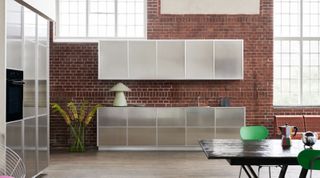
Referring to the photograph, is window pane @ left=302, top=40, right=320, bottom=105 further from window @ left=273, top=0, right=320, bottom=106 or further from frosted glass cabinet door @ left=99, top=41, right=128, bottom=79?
frosted glass cabinet door @ left=99, top=41, right=128, bottom=79

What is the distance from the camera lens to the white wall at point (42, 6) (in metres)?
6.74

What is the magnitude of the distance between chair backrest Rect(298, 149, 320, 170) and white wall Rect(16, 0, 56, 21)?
13.1 feet

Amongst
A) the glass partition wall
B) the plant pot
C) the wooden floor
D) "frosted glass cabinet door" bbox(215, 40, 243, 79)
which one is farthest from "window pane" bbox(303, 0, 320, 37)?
the glass partition wall

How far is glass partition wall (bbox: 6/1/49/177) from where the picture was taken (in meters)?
6.19

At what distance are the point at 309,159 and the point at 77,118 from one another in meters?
7.56

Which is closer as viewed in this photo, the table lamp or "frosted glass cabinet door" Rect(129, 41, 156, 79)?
the table lamp

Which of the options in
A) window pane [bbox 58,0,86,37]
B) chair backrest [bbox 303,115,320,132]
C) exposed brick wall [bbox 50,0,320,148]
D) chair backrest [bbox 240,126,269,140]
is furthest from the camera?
window pane [bbox 58,0,86,37]

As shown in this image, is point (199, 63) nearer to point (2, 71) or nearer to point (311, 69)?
point (311, 69)

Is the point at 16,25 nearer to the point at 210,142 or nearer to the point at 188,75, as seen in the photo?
the point at 210,142

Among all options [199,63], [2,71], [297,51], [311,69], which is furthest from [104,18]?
[2,71]

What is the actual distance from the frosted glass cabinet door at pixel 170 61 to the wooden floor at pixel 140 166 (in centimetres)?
182

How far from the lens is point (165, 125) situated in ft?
37.2

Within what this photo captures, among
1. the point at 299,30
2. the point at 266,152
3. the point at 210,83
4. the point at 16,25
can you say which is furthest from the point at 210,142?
the point at 299,30

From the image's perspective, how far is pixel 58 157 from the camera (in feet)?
33.9
